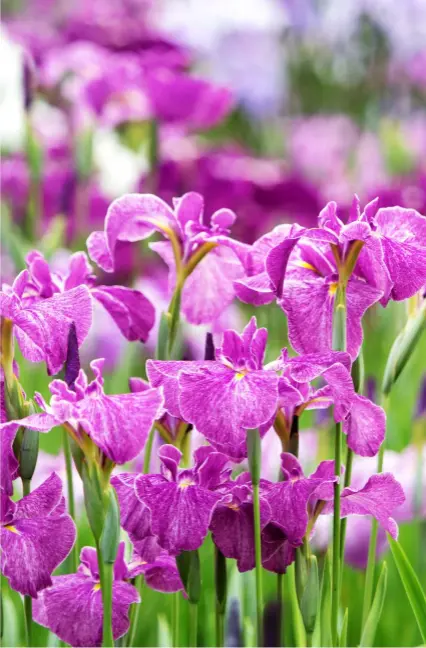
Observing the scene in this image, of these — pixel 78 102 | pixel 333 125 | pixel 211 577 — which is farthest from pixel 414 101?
A: pixel 211 577

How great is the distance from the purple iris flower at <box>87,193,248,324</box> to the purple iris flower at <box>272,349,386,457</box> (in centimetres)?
8

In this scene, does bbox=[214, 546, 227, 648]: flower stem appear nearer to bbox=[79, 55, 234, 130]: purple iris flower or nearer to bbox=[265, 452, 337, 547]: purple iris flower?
bbox=[265, 452, 337, 547]: purple iris flower

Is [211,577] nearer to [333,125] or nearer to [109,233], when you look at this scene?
[109,233]

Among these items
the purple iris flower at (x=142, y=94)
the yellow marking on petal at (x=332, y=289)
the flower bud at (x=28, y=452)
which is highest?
the purple iris flower at (x=142, y=94)

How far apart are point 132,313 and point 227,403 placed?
0.12 m

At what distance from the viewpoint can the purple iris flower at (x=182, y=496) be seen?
39 cm

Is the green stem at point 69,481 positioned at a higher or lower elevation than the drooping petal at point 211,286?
lower

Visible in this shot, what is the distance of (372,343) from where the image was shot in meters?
1.38

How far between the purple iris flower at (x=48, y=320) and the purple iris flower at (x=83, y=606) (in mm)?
90

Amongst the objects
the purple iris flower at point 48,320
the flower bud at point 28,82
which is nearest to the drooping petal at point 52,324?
the purple iris flower at point 48,320

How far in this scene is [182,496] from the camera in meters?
0.40

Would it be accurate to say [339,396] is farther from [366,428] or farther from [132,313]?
[132,313]

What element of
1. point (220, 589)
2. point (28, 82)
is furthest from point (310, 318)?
point (28, 82)

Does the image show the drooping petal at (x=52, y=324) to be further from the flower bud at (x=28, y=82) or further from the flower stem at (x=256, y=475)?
the flower bud at (x=28, y=82)
